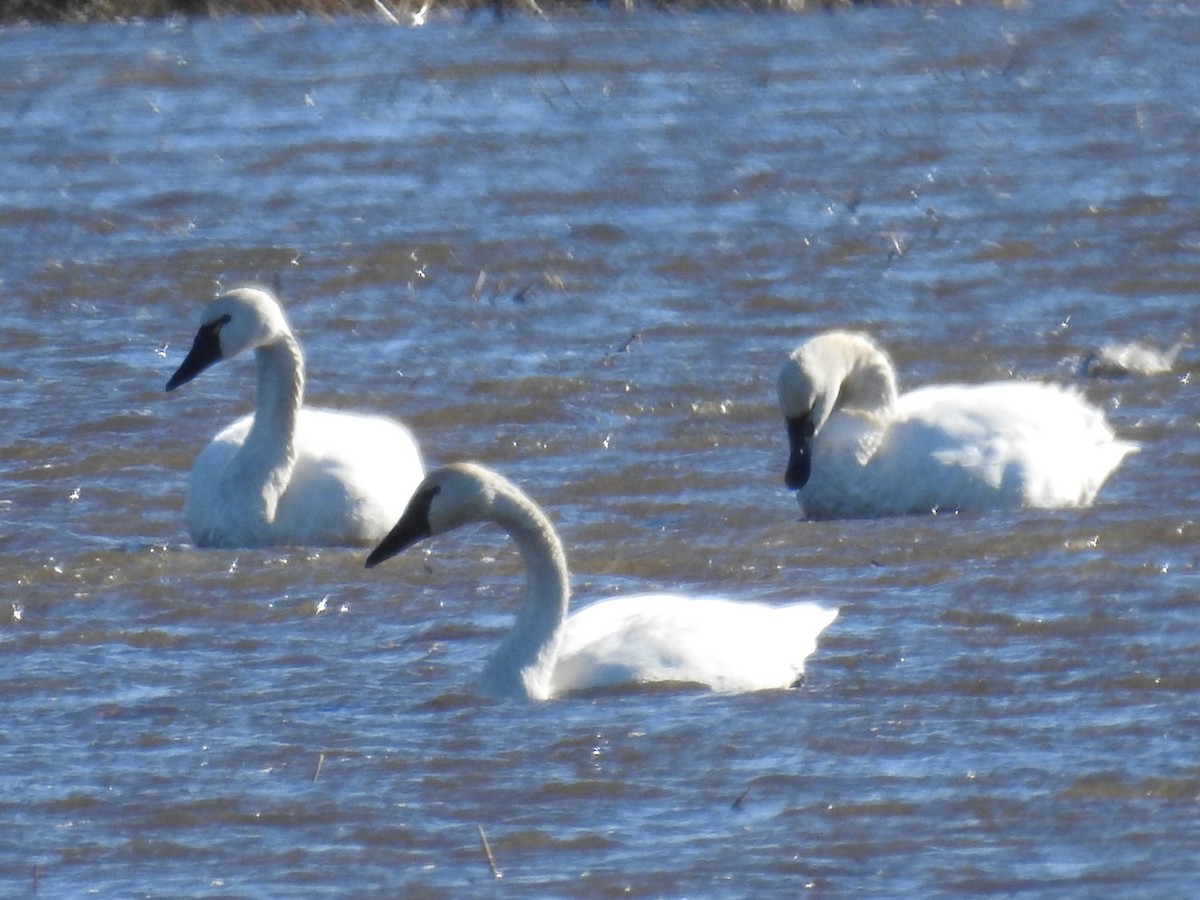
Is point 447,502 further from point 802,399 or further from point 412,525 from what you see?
point 802,399

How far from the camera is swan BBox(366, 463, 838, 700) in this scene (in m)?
6.65

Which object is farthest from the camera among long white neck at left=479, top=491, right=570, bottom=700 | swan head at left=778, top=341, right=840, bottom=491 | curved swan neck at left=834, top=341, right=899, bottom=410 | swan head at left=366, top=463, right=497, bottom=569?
curved swan neck at left=834, top=341, right=899, bottom=410

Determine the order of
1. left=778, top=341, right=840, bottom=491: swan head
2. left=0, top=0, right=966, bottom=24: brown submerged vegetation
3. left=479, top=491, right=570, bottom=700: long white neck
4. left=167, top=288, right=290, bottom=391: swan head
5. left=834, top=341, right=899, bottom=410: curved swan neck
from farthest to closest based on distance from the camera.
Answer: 1. left=0, top=0, right=966, bottom=24: brown submerged vegetation
2. left=167, top=288, right=290, bottom=391: swan head
3. left=834, top=341, right=899, bottom=410: curved swan neck
4. left=778, top=341, right=840, bottom=491: swan head
5. left=479, top=491, right=570, bottom=700: long white neck

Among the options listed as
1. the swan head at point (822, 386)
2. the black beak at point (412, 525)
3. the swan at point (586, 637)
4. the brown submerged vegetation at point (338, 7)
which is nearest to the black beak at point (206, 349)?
the swan head at point (822, 386)

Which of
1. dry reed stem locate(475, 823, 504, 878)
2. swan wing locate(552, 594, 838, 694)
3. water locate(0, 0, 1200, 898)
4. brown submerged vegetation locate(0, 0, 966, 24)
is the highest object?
dry reed stem locate(475, 823, 504, 878)

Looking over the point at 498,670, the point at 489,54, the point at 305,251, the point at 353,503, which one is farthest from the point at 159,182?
the point at 498,670

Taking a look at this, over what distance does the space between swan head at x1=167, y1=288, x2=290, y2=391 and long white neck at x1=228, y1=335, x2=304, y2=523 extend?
57 mm

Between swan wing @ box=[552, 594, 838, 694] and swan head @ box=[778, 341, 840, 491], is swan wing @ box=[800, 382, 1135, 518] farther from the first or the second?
swan wing @ box=[552, 594, 838, 694]

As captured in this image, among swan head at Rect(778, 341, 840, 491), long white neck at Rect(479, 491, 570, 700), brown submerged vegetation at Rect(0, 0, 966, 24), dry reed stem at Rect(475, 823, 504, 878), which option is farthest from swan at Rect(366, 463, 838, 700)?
brown submerged vegetation at Rect(0, 0, 966, 24)

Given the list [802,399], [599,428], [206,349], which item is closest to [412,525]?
[802,399]

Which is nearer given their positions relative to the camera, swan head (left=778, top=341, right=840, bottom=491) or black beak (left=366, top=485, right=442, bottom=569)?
black beak (left=366, top=485, right=442, bottom=569)

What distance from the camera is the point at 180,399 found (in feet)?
34.9

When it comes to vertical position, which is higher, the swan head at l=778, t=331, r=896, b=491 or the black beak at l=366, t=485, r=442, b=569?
the black beak at l=366, t=485, r=442, b=569

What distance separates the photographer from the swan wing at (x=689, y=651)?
6664 millimetres
